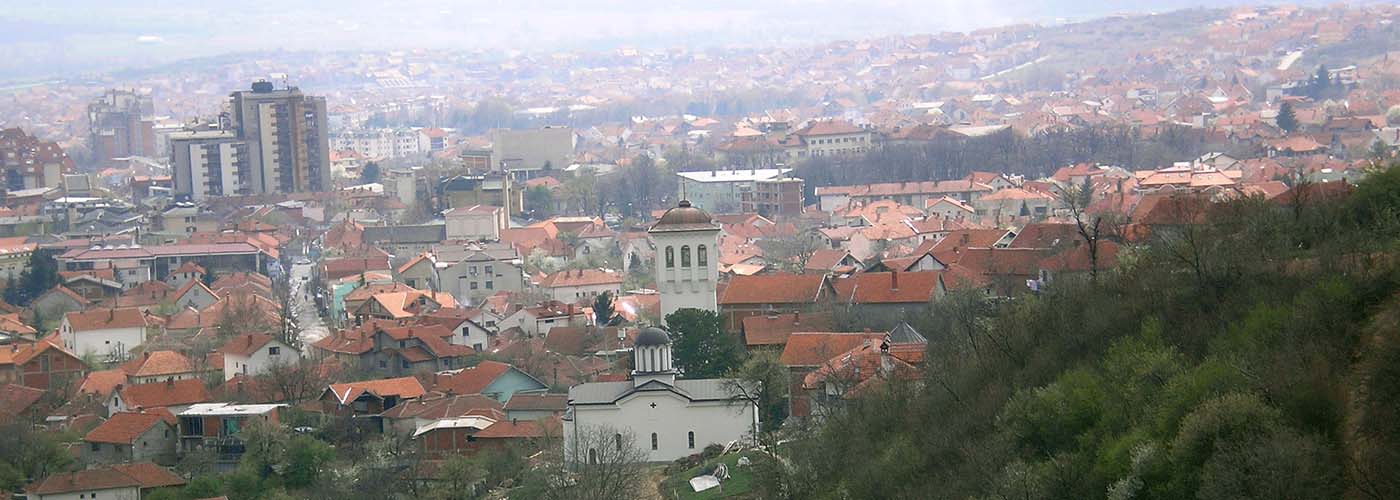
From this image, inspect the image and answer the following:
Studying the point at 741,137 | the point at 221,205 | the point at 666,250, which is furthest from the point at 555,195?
the point at 666,250

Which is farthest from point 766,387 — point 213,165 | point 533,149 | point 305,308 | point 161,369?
point 533,149

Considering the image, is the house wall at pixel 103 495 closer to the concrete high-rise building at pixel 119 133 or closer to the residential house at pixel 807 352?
the residential house at pixel 807 352

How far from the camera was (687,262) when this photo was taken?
25.0 meters

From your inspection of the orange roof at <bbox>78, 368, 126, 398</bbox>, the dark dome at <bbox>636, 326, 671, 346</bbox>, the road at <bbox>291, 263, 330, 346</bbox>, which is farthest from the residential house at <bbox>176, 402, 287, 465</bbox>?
the road at <bbox>291, 263, 330, 346</bbox>

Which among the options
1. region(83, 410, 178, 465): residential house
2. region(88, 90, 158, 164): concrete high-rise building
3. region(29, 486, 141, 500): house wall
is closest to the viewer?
region(29, 486, 141, 500): house wall

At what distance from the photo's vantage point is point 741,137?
3034 inches

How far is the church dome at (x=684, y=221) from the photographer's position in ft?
81.5

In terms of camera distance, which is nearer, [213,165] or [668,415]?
[668,415]

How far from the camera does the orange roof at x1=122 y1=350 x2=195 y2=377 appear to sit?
2820 centimetres

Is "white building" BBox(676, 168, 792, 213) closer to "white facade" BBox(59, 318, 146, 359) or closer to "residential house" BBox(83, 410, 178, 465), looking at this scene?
"white facade" BBox(59, 318, 146, 359)

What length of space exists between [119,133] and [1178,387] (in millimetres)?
87152

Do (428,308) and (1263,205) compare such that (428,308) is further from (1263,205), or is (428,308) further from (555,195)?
(555,195)

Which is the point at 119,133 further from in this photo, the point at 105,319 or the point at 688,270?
the point at 688,270

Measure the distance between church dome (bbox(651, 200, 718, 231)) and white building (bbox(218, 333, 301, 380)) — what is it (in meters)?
5.66
